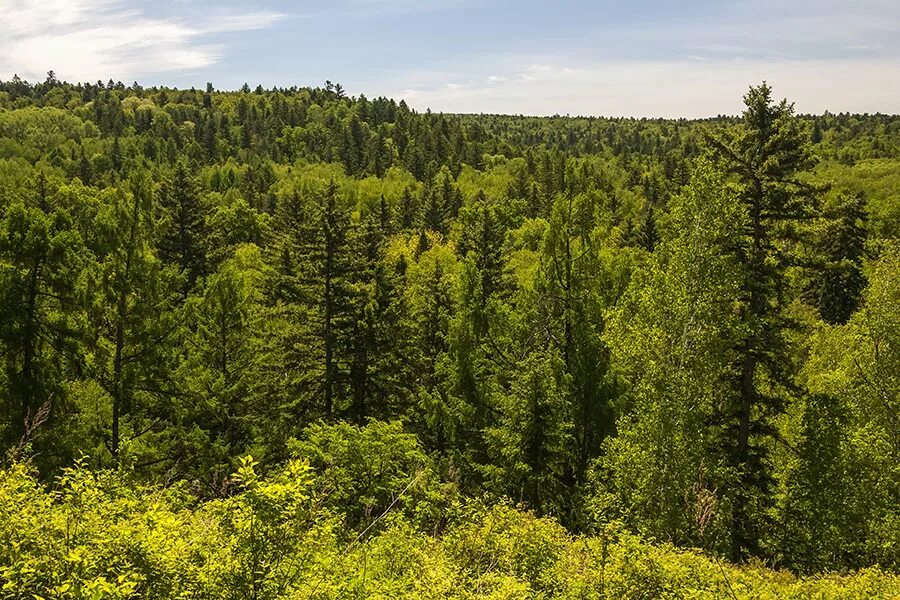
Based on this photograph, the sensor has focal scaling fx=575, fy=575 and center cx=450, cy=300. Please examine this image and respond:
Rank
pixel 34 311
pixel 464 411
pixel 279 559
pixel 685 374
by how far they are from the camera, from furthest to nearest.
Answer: pixel 464 411 < pixel 34 311 < pixel 685 374 < pixel 279 559

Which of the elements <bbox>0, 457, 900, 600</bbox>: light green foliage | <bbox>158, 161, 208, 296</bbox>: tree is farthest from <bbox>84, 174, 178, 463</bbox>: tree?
<bbox>158, 161, 208, 296</bbox>: tree

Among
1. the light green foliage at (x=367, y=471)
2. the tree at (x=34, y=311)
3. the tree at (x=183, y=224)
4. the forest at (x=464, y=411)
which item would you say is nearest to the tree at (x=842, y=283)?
the forest at (x=464, y=411)

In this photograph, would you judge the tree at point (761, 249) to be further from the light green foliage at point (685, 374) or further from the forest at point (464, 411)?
the light green foliage at point (685, 374)

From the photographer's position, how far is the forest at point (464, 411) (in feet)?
25.3

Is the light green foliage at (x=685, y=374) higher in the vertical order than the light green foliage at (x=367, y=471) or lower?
higher

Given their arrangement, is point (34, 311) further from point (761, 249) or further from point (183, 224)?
point (761, 249)

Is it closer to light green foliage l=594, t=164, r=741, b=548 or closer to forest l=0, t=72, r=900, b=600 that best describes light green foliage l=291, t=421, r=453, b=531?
forest l=0, t=72, r=900, b=600

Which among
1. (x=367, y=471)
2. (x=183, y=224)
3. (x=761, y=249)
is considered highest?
(x=761, y=249)

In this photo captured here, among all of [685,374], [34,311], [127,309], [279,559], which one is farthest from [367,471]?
[34,311]

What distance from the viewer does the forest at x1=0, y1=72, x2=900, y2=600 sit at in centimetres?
771

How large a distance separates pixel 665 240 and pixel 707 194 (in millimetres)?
1995

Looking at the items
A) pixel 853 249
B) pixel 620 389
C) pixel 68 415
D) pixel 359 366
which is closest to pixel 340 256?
pixel 359 366

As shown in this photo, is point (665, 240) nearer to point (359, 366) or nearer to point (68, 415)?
point (359, 366)

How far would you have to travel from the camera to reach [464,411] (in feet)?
68.0
